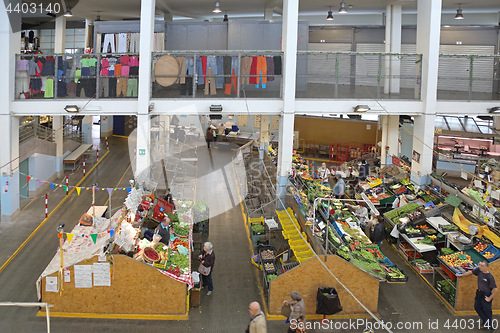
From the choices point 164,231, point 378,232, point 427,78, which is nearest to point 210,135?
point 427,78

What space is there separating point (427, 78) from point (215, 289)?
9527 mm

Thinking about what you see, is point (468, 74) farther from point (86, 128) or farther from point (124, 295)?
point (86, 128)

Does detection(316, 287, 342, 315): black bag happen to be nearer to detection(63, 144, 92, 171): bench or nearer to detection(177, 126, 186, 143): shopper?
detection(63, 144, 92, 171): bench

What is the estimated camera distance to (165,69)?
14422mm

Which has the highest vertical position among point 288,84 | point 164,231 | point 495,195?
point 288,84

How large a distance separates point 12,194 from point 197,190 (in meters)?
6.74

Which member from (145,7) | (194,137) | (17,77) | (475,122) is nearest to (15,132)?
(17,77)

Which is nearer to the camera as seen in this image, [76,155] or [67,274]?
[67,274]

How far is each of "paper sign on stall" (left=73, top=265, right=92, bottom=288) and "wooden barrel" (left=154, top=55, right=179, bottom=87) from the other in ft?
23.3

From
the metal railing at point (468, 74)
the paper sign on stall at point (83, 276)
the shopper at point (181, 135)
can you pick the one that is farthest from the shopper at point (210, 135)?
the paper sign on stall at point (83, 276)

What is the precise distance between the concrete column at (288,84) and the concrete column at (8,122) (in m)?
8.21

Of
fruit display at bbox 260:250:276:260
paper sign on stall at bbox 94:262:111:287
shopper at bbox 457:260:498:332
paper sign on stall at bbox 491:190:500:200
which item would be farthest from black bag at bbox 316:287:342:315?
paper sign on stall at bbox 491:190:500:200

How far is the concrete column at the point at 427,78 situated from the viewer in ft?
46.9

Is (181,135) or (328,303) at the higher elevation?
(181,135)
